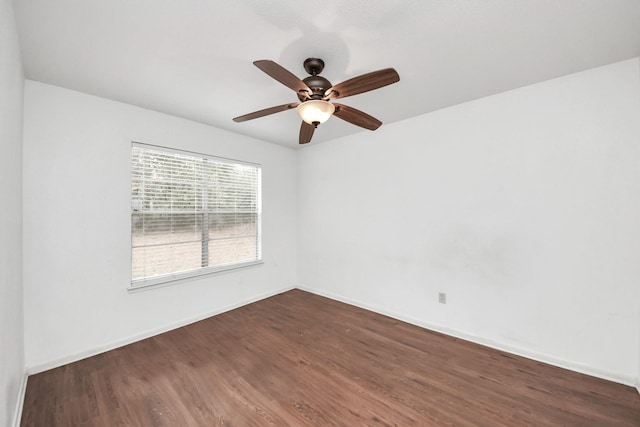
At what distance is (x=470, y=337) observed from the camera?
265 cm

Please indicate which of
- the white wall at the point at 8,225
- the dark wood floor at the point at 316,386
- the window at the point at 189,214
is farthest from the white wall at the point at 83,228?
the white wall at the point at 8,225

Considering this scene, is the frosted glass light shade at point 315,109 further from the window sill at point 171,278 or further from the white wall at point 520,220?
the window sill at point 171,278

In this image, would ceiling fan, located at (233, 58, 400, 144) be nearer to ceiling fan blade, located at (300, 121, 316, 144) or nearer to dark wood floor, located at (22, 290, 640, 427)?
ceiling fan blade, located at (300, 121, 316, 144)

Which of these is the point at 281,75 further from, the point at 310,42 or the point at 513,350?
the point at 513,350

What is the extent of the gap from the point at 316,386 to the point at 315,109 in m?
2.11

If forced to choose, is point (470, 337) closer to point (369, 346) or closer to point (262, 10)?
point (369, 346)

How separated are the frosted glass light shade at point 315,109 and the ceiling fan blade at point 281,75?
9 centimetres

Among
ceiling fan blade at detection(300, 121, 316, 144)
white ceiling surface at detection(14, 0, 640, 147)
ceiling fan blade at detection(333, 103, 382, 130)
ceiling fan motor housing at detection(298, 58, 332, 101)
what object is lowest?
ceiling fan blade at detection(300, 121, 316, 144)

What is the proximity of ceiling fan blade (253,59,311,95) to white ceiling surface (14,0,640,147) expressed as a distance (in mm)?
313

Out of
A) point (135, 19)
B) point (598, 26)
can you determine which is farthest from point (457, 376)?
point (135, 19)

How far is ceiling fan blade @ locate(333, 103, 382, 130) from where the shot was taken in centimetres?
192

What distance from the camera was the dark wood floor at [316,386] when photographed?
1666 millimetres

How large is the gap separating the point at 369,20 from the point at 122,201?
2.80m

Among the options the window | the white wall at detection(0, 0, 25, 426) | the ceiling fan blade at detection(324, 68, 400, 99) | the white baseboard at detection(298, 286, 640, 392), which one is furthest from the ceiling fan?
the white baseboard at detection(298, 286, 640, 392)
